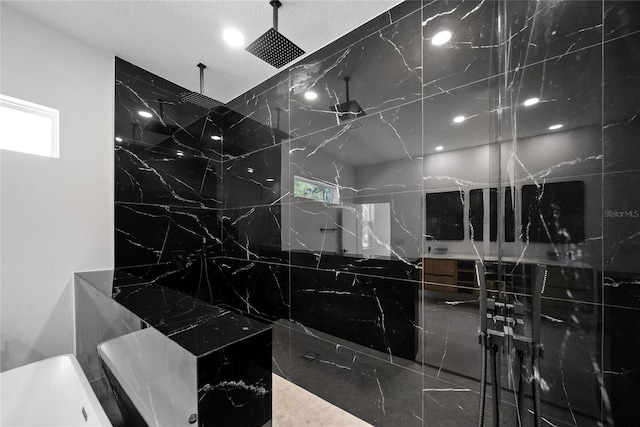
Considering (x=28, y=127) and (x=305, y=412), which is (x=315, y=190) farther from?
(x=28, y=127)

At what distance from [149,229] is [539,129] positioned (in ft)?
9.75

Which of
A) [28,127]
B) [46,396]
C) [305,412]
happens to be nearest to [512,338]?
[305,412]

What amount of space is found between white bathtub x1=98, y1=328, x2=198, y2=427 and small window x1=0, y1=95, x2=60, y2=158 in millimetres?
1636

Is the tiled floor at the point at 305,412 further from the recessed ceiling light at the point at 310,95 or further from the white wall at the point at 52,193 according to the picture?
the recessed ceiling light at the point at 310,95

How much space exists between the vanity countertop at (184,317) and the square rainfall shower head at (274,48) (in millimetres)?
1721

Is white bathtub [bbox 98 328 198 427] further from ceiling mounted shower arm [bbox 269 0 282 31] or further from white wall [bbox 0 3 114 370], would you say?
ceiling mounted shower arm [bbox 269 0 282 31]

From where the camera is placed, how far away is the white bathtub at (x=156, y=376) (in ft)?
2.49

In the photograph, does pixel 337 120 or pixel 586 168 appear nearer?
pixel 586 168

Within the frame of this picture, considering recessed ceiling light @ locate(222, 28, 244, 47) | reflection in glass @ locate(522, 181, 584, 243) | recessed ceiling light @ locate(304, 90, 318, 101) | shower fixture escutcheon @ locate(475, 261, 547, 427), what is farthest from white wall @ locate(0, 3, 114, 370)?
reflection in glass @ locate(522, 181, 584, 243)

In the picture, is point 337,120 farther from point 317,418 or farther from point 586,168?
point 317,418

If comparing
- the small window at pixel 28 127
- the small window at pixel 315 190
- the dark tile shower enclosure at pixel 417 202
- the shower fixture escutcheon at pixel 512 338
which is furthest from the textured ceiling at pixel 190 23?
the shower fixture escutcheon at pixel 512 338

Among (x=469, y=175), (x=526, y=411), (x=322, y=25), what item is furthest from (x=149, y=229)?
(x=526, y=411)

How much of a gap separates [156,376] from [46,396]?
130 cm

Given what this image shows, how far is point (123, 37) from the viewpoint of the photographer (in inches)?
77.5
